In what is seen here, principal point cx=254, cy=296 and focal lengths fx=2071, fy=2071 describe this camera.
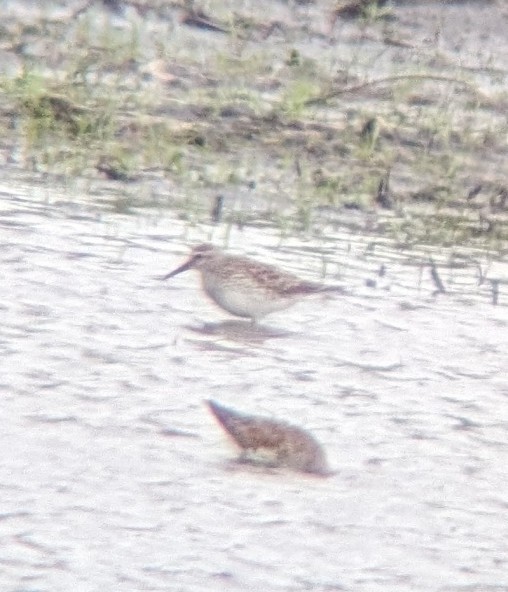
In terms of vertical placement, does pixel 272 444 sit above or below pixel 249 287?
below

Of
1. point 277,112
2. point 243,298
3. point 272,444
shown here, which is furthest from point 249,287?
point 277,112

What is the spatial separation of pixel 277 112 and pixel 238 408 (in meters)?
5.51

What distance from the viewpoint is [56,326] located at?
7203mm

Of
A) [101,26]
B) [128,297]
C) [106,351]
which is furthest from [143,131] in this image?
[106,351]

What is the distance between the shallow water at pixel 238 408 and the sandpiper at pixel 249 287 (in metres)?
0.09

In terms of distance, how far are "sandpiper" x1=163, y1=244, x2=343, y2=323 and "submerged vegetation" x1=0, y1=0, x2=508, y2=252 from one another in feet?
4.90

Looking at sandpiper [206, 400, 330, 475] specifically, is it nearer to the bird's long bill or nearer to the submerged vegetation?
the bird's long bill

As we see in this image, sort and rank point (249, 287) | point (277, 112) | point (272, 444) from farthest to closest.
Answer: point (277, 112) < point (249, 287) < point (272, 444)

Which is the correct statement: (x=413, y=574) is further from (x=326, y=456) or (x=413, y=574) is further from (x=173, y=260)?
(x=173, y=260)

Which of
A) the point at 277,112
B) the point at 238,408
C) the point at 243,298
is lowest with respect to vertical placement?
the point at 238,408

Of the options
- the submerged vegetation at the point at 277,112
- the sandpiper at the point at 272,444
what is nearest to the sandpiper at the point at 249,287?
the submerged vegetation at the point at 277,112

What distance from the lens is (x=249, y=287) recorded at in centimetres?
772

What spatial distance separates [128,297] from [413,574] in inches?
119

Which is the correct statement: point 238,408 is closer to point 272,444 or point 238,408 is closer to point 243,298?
point 272,444
